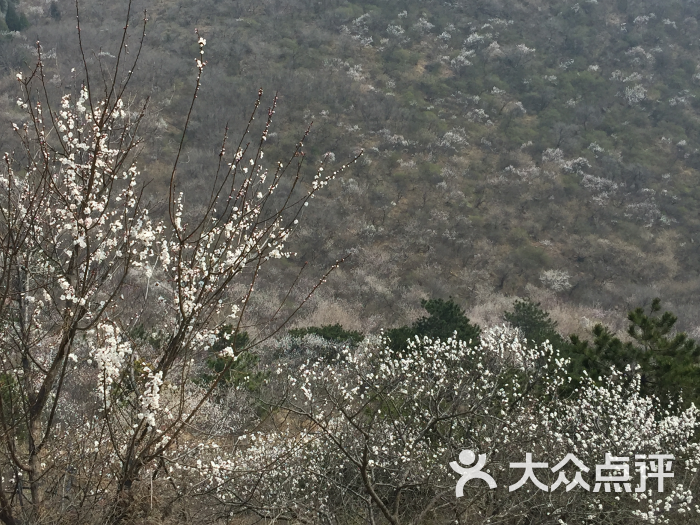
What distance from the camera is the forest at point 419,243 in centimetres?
643

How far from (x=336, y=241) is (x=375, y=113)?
1392 cm

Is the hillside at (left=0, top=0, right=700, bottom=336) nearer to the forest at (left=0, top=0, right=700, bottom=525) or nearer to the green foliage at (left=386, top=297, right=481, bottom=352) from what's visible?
the forest at (left=0, top=0, right=700, bottom=525)

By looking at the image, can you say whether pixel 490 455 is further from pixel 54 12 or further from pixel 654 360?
pixel 54 12

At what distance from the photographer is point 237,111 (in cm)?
3756

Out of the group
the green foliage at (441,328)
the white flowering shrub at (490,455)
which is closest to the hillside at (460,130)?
the green foliage at (441,328)

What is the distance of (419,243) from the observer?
102 ft

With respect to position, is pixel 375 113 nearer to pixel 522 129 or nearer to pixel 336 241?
pixel 522 129

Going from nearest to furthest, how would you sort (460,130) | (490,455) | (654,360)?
(490,455), (654,360), (460,130)

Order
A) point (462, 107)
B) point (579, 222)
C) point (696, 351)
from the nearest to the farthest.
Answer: point (696, 351) → point (579, 222) → point (462, 107)

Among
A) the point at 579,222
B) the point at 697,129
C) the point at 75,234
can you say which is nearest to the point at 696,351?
the point at 75,234

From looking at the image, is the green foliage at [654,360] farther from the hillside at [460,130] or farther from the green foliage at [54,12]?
the green foliage at [54,12]

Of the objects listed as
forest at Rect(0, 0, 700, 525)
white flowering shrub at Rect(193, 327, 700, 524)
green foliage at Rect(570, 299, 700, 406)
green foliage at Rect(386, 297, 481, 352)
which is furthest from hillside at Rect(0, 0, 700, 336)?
white flowering shrub at Rect(193, 327, 700, 524)

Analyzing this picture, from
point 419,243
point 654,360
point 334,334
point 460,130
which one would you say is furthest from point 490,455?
point 460,130

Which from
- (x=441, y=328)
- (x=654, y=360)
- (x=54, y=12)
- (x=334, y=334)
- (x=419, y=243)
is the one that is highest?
(x=54, y=12)
